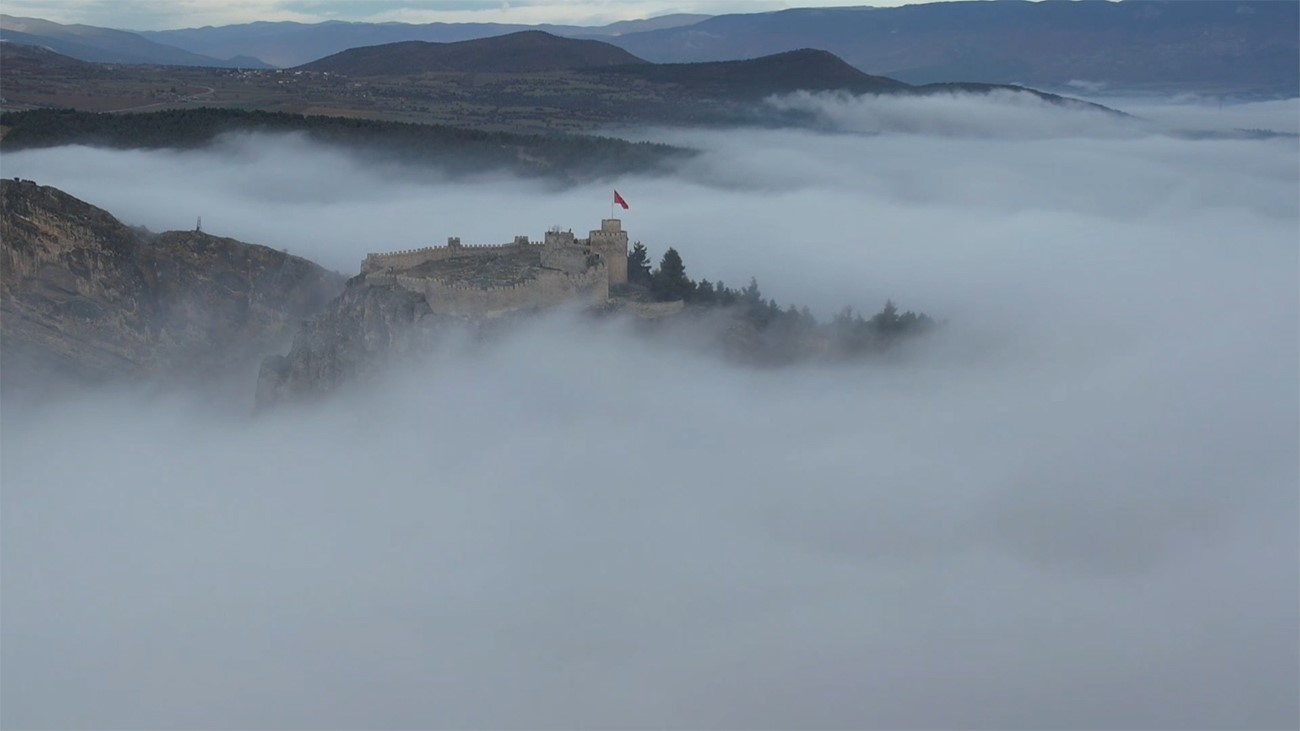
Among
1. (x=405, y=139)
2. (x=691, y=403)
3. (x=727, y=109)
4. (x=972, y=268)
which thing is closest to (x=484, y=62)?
(x=727, y=109)

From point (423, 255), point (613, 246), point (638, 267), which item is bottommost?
point (638, 267)

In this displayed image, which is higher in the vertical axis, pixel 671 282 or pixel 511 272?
pixel 511 272

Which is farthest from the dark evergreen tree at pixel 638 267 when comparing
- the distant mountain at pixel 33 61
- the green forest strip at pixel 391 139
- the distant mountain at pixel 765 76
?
the distant mountain at pixel 33 61

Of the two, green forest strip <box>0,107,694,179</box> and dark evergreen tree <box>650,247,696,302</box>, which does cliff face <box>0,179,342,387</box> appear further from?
green forest strip <box>0,107,694,179</box>

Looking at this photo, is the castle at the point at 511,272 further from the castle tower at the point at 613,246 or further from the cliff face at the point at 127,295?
the cliff face at the point at 127,295

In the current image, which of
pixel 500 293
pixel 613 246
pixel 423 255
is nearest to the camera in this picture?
pixel 500 293

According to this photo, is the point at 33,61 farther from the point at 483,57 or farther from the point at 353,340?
the point at 353,340

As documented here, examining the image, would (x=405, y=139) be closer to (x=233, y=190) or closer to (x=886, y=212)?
(x=233, y=190)

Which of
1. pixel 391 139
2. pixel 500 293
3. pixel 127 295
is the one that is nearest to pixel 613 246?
pixel 500 293
